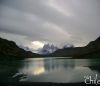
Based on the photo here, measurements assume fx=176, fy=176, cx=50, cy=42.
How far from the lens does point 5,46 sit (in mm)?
152375

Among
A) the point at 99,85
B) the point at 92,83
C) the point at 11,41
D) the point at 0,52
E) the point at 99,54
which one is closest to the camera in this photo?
the point at 99,85

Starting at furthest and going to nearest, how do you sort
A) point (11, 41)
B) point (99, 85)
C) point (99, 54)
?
point (11, 41), point (99, 54), point (99, 85)

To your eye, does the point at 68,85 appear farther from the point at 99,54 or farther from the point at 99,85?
the point at 99,54

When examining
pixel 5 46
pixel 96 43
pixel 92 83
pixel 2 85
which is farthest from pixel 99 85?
pixel 96 43

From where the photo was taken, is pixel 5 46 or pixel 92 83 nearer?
pixel 92 83

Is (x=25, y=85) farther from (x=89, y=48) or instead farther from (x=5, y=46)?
(x=89, y=48)

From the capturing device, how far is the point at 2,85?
17.0m

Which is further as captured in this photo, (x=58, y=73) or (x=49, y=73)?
(x=49, y=73)

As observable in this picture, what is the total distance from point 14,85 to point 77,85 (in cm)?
611

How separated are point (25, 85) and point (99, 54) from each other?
133364 mm

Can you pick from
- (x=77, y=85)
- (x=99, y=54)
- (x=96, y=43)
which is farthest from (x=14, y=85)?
(x=96, y=43)

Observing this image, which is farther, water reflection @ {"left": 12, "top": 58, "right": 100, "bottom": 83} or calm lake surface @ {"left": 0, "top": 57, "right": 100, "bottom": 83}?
water reflection @ {"left": 12, "top": 58, "right": 100, "bottom": 83}

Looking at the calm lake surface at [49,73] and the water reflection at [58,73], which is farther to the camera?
the water reflection at [58,73]

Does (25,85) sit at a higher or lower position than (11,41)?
lower
